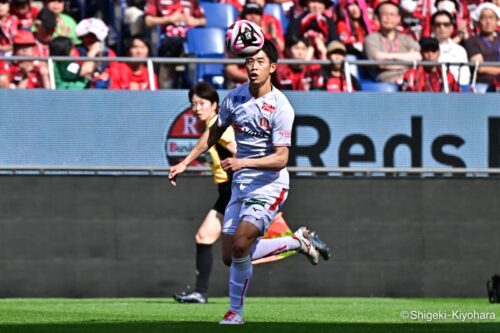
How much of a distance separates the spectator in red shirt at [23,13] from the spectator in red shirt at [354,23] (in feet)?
14.4

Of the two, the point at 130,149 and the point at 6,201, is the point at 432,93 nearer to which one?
the point at 130,149

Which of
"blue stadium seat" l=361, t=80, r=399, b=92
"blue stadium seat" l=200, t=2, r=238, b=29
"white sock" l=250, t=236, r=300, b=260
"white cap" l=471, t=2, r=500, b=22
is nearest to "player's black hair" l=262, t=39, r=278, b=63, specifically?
"white sock" l=250, t=236, r=300, b=260

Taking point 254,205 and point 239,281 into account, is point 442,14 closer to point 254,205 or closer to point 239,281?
point 254,205

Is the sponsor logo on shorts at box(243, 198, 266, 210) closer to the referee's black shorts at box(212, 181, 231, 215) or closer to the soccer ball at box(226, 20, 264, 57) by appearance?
the soccer ball at box(226, 20, 264, 57)

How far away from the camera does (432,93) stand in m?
17.8

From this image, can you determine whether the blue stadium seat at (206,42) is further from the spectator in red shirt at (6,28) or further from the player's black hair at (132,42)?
the spectator in red shirt at (6,28)

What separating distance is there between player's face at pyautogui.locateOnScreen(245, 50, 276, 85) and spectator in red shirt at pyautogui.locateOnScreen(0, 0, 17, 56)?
297 inches

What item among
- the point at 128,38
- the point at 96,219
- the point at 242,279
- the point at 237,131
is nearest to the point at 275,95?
the point at 237,131

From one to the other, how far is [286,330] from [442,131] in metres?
8.68

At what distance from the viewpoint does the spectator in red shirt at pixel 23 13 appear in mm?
17828

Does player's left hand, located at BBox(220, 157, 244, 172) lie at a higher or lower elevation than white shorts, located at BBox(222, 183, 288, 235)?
higher

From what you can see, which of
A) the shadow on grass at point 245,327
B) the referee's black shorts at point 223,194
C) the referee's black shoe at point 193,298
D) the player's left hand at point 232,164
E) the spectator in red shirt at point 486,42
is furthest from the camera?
the spectator in red shirt at point 486,42

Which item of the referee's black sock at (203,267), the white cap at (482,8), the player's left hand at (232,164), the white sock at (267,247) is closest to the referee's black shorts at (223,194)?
the referee's black sock at (203,267)

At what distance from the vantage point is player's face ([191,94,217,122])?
1456 cm
